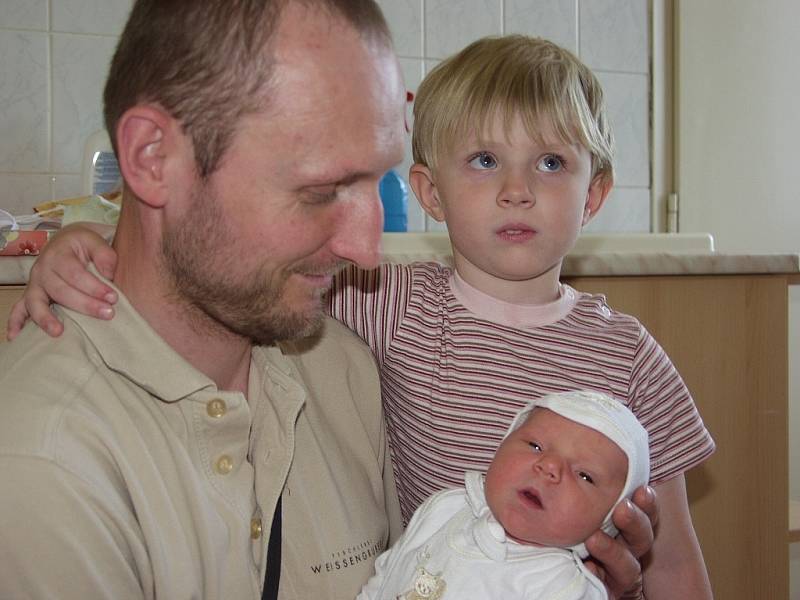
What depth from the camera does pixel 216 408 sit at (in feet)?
3.14

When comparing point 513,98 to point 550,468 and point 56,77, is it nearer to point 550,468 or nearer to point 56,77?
point 550,468

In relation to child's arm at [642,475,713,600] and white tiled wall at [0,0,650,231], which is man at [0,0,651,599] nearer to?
child's arm at [642,475,713,600]

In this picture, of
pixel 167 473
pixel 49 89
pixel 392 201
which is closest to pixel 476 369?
pixel 167 473

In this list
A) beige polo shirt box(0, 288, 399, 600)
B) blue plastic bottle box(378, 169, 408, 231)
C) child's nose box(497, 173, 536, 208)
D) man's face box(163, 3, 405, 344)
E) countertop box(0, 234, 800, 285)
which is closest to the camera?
beige polo shirt box(0, 288, 399, 600)

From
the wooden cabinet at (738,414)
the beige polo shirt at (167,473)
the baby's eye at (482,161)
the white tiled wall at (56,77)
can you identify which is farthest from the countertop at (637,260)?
the white tiled wall at (56,77)

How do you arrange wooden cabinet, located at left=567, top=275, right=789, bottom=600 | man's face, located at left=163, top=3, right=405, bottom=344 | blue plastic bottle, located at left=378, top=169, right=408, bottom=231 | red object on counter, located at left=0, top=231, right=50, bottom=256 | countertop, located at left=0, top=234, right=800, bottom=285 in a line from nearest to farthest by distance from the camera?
1. man's face, located at left=163, top=3, right=405, bottom=344
2. red object on counter, located at left=0, top=231, right=50, bottom=256
3. countertop, located at left=0, top=234, right=800, bottom=285
4. wooden cabinet, located at left=567, top=275, right=789, bottom=600
5. blue plastic bottle, located at left=378, top=169, right=408, bottom=231

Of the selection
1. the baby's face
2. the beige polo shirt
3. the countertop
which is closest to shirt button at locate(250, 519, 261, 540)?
the beige polo shirt

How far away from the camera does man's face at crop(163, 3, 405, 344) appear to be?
94 centimetres

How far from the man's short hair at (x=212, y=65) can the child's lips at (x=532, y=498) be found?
1.54 ft

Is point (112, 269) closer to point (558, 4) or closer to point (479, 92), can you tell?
point (479, 92)

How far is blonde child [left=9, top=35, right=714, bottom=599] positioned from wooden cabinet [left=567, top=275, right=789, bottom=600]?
16.5 inches

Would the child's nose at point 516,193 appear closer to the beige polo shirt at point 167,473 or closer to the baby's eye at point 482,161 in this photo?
the baby's eye at point 482,161

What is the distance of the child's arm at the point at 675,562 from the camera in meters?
1.24

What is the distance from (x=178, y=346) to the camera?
3.35 ft
